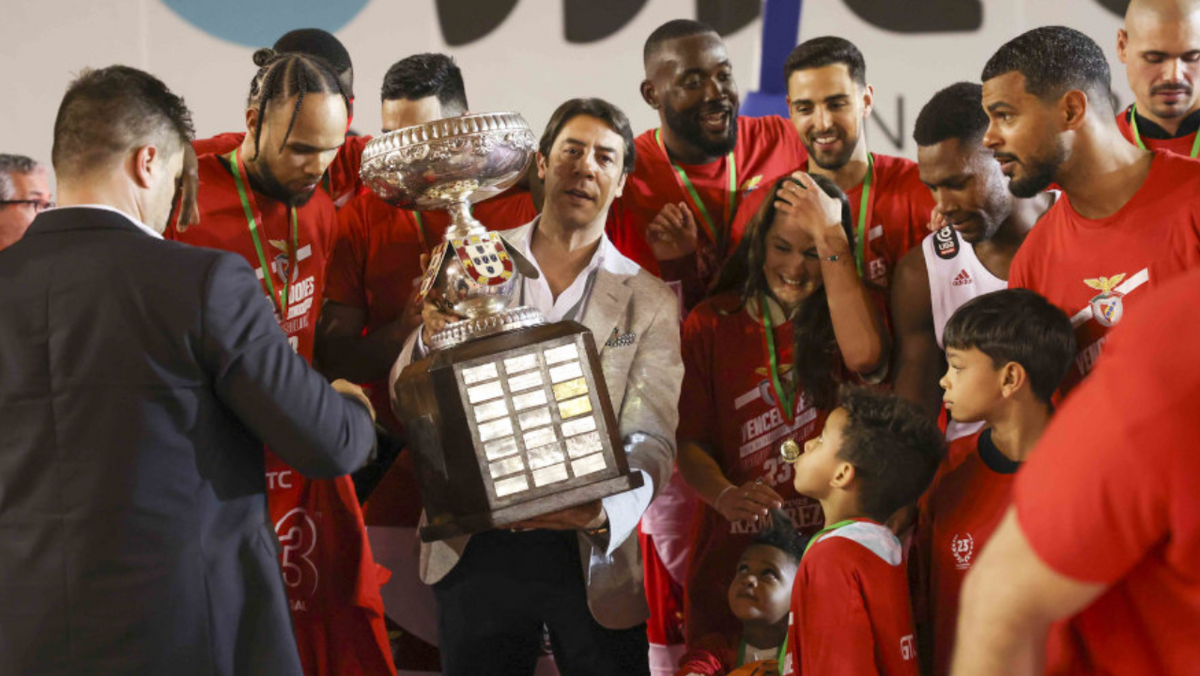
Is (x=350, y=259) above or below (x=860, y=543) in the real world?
above

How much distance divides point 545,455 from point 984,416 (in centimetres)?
91

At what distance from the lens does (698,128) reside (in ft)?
11.5

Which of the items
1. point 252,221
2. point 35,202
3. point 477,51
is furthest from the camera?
point 477,51

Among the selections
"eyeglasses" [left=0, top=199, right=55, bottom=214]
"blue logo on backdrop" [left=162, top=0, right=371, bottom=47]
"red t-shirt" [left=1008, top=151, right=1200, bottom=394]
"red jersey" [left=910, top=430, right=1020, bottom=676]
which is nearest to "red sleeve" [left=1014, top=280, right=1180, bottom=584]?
"red t-shirt" [left=1008, top=151, right=1200, bottom=394]

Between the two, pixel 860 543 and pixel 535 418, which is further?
pixel 860 543

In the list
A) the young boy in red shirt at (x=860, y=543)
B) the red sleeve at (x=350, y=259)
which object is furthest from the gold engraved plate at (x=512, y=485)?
the red sleeve at (x=350, y=259)

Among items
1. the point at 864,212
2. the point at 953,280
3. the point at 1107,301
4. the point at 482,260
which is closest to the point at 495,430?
the point at 482,260

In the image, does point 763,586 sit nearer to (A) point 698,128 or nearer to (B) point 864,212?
(B) point 864,212

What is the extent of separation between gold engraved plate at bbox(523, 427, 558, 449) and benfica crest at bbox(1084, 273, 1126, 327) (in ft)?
3.56

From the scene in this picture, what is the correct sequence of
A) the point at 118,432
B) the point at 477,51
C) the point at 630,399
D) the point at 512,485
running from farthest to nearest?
1. the point at 477,51
2. the point at 630,399
3. the point at 512,485
4. the point at 118,432

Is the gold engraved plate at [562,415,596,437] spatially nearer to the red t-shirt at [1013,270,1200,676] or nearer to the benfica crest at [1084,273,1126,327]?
the benfica crest at [1084,273,1126,327]

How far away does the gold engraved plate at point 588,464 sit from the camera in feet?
7.66

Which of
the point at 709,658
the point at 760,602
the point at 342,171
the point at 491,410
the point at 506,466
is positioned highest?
the point at 342,171

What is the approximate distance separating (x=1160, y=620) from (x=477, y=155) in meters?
1.64
